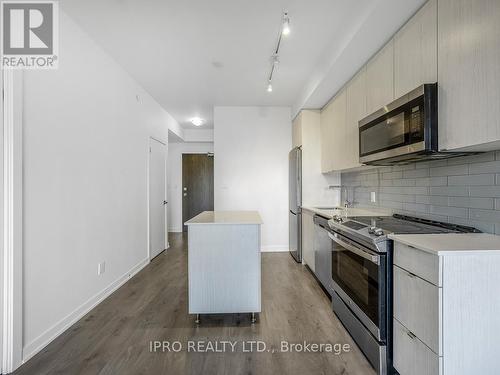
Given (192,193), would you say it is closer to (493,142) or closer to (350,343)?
(350,343)

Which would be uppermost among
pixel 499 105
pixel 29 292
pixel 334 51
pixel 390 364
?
pixel 334 51

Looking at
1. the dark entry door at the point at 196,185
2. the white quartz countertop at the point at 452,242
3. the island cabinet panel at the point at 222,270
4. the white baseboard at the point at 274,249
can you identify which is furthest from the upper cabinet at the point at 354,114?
the dark entry door at the point at 196,185

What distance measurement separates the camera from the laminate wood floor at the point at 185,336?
5.83ft

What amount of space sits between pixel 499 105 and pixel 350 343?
1800mm

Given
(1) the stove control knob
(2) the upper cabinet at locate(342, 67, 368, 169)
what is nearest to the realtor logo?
(1) the stove control knob

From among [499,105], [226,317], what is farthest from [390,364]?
[499,105]

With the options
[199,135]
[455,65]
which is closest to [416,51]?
[455,65]

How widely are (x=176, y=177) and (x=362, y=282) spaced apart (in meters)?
5.80

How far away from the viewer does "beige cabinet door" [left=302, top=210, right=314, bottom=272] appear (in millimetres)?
3506

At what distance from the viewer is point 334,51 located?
8.63 feet

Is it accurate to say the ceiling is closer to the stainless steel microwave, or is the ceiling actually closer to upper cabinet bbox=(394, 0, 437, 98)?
upper cabinet bbox=(394, 0, 437, 98)

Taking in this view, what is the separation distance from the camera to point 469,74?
4.56 ft

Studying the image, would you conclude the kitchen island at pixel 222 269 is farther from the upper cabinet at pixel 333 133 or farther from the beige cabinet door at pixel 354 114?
the upper cabinet at pixel 333 133

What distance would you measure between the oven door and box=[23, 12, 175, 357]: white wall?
2.34 metres
